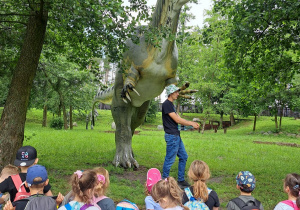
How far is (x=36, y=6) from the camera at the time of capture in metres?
5.20

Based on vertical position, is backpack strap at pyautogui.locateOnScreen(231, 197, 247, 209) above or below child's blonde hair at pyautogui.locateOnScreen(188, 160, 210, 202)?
below

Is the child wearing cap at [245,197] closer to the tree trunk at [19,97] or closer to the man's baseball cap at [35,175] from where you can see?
the man's baseball cap at [35,175]

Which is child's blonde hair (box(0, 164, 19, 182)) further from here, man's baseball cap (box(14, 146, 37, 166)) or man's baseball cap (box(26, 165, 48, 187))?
man's baseball cap (box(26, 165, 48, 187))

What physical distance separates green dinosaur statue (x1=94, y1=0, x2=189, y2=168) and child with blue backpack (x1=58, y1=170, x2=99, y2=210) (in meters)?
2.75

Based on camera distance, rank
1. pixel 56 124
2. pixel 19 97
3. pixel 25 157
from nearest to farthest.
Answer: pixel 25 157, pixel 19 97, pixel 56 124

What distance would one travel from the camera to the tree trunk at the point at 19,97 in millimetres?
4469

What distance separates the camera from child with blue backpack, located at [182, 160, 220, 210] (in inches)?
95.3

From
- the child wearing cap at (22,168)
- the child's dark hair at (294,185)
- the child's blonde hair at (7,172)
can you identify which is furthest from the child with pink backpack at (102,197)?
the child's dark hair at (294,185)

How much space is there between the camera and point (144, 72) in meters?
5.22

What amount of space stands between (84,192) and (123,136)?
4363 millimetres

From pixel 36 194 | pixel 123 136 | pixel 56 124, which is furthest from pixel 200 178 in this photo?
pixel 56 124

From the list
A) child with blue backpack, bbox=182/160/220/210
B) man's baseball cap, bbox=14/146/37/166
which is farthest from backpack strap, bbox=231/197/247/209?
man's baseball cap, bbox=14/146/37/166

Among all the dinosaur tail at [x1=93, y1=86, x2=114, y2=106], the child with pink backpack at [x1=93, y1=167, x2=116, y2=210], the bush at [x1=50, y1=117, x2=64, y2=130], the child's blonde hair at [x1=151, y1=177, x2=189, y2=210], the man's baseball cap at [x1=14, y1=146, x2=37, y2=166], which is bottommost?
the bush at [x1=50, y1=117, x2=64, y2=130]

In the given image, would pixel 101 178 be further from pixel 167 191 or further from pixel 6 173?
pixel 6 173
